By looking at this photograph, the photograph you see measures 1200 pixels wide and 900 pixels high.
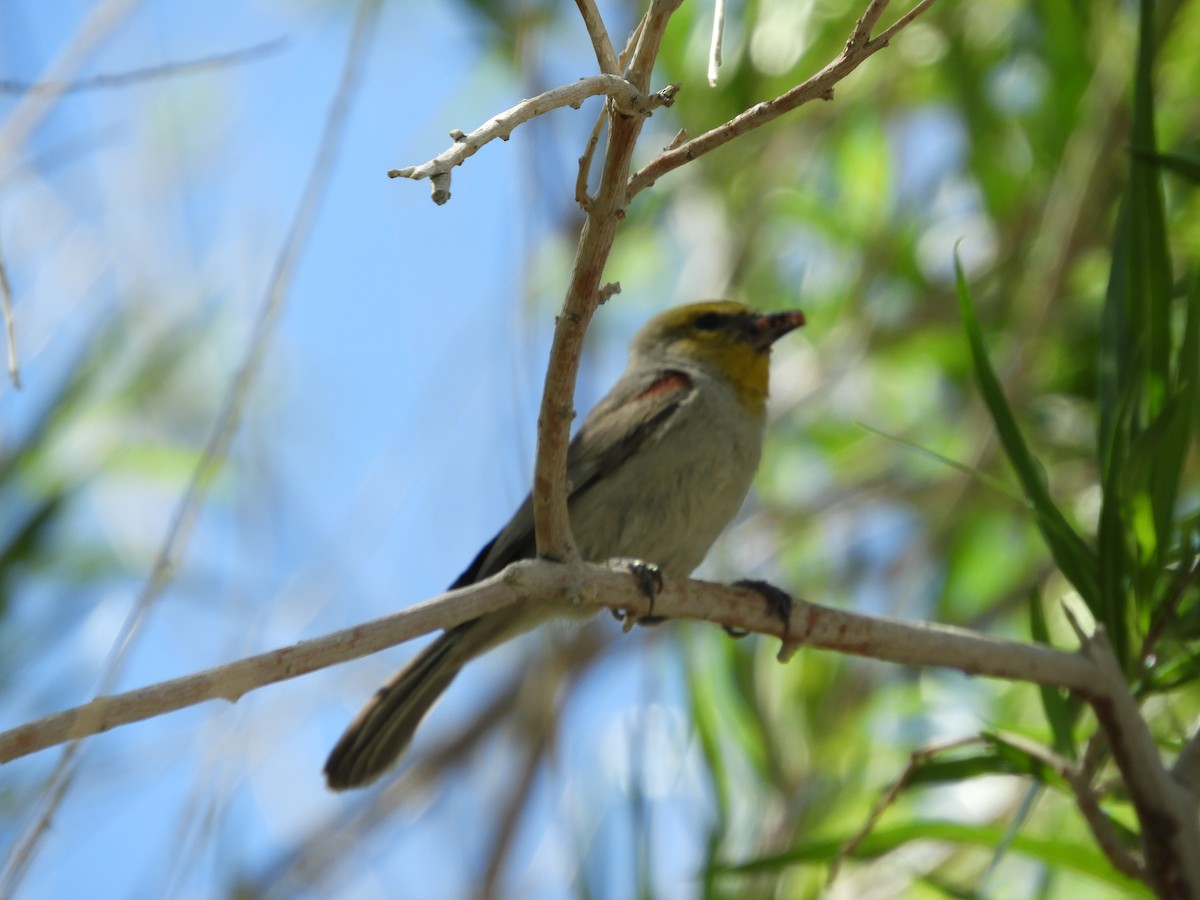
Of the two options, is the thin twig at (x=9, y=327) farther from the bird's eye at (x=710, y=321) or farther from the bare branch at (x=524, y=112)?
the bird's eye at (x=710, y=321)

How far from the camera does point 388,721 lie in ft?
12.2

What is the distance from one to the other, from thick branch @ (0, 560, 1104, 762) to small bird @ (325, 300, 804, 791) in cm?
67

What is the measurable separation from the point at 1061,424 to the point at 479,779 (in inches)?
95.4

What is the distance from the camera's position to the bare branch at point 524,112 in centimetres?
166

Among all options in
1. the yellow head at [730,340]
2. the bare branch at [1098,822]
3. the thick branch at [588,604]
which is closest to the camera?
the thick branch at [588,604]

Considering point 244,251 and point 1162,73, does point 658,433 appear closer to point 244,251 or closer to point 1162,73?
point 244,251

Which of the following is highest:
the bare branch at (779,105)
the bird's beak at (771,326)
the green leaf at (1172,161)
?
the bird's beak at (771,326)

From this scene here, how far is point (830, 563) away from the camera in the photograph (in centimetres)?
518

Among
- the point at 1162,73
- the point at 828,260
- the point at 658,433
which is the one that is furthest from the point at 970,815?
the point at 1162,73

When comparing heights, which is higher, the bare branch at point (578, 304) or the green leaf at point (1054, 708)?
the bare branch at point (578, 304)

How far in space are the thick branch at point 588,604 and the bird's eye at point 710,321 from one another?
1607 millimetres

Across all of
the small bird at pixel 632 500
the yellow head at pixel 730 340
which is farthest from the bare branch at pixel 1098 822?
the yellow head at pixel 730 340

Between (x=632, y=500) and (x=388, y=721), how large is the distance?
94 centimetres

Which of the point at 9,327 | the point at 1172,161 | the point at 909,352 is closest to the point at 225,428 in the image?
the point at 9,327
